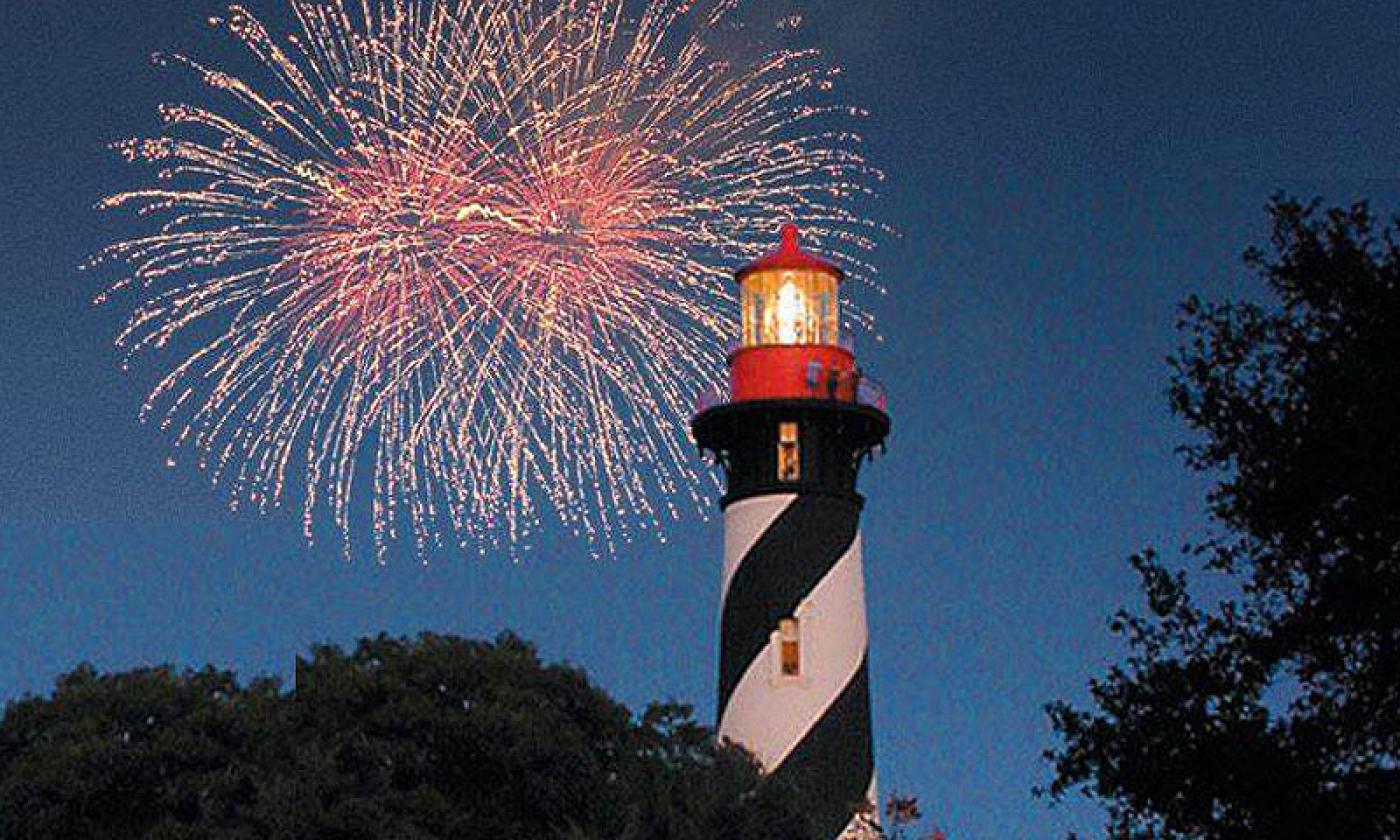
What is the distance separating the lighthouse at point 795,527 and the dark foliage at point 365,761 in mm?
6604

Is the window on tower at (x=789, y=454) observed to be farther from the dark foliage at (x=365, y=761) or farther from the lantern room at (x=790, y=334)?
the dark foliage at (x=365, y=761)

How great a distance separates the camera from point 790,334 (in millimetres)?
44812

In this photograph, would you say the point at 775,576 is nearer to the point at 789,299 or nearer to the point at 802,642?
the point at 802,642

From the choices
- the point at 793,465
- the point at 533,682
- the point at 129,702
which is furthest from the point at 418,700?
the point at 793,465

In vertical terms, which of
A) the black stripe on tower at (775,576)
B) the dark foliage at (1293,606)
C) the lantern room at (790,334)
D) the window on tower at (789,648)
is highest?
the lantern room at (790,334)

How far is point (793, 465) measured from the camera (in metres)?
43.6

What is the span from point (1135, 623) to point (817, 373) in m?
20.7

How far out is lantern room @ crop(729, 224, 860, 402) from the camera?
44.2 metres

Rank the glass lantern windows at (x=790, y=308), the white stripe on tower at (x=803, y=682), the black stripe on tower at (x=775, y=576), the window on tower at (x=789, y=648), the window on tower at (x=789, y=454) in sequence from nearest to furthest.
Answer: the white stripe on tower at (x=803, y=682)
the window on tower at (x=789, y=648)
the black stripe on tower at (x=775, y=576)
the window on tower at (x=789, y=454)
the glass lantern windows at (x=790, y=308)

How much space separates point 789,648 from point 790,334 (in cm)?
671

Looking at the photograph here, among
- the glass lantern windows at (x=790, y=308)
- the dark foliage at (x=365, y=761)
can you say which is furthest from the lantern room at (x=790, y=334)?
the dark foliage at (x=365, y=761)

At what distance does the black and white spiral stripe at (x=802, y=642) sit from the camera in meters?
42.1

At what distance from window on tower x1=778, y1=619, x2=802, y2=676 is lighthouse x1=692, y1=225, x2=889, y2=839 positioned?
0.09 feet

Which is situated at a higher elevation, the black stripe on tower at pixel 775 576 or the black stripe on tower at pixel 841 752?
the black stripe on tower at pixel 775 576
